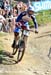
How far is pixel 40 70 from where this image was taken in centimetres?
909

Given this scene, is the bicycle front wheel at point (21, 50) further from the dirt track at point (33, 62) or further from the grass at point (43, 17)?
the grass at point (43, 17)

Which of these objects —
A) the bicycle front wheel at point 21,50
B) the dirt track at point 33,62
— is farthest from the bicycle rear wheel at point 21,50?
the dirt track at point 33,62

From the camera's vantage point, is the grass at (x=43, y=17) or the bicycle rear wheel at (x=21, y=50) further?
the grass at (x=43, y=17)

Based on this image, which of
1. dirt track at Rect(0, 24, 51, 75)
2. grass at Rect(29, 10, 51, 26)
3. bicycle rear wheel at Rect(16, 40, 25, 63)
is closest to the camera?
dirt track at Rect(0, 24, 51, 75)

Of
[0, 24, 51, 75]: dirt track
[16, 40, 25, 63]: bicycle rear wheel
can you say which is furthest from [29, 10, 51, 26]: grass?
[16, 40, 25, 63]: bicycle rear wheel

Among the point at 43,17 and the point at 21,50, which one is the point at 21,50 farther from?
the point at 43,17

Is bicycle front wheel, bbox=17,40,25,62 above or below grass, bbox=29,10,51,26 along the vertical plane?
above

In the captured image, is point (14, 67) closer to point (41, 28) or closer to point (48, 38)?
point (48, 38)

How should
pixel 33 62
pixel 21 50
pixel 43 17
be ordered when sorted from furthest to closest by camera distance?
pixel 43 17, pixel 33 62, pixel 21 50

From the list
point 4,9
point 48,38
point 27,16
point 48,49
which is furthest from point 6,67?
point 4,9

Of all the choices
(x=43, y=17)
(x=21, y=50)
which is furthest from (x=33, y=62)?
(x=43, y=17)

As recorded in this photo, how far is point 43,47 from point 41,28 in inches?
195

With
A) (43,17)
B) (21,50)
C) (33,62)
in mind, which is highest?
(21,50)

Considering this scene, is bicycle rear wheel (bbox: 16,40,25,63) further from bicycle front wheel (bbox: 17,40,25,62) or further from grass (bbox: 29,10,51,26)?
grass (bbox: 29,10,51,26)
